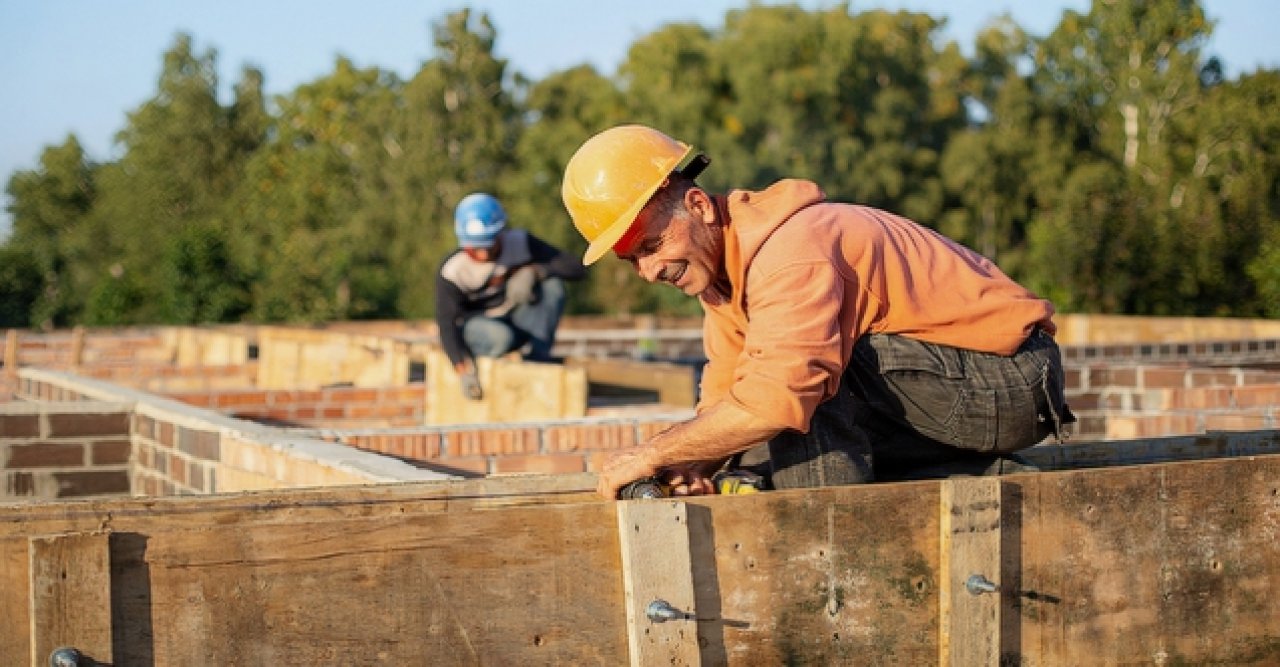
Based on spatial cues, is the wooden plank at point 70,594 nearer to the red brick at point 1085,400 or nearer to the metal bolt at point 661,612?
the metal bolt at point 661,612

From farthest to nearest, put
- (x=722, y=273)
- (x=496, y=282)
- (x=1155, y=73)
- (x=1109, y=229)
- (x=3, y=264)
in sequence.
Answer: (x=3, y=264) < (x=1155, y=73) < (x=1109, y=229) < (x=496, y=282) < (x=722, y=273)

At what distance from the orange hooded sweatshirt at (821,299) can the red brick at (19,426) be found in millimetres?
4913

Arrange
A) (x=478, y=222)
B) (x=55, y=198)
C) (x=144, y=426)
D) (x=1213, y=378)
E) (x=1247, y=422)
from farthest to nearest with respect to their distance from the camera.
Result: (x=55, y=198), (x=1213, y=378), (x=478, y=222), (x=1247, y=422), (x=144, y=426)

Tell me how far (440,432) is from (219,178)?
4913 cm

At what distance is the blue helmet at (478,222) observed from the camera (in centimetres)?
882

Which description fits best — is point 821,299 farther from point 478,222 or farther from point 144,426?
point 478,222

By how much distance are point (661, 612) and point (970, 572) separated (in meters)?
0.67

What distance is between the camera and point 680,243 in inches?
136

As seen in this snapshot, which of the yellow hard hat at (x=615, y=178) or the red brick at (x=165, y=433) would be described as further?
the red brick at (x=165, y=433)

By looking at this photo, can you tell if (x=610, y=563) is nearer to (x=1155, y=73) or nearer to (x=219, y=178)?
(x=1155, y=73)

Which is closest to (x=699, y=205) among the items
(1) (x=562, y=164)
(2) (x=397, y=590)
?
(2) (x=397, y=590)

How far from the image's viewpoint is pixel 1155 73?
1499 inches

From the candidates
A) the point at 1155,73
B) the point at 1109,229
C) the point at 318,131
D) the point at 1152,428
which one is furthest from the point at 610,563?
the point at 318,131

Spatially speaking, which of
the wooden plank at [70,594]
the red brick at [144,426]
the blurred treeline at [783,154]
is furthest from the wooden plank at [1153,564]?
the blurred treeline at [783,154]
